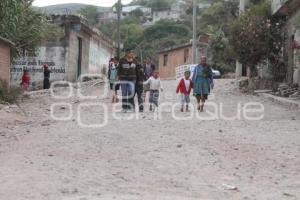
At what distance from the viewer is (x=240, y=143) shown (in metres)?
10.2

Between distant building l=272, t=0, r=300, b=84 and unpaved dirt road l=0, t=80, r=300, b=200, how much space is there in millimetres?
9673

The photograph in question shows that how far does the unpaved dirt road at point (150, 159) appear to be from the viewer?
683 centimetres

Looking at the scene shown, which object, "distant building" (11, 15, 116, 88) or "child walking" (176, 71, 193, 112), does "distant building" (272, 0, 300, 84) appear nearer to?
"child walking" (176, 71, 193, 112)

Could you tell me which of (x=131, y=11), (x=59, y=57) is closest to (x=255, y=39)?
(x=59, y=57)

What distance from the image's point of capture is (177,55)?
52.3 meters

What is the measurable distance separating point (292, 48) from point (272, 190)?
1825cm

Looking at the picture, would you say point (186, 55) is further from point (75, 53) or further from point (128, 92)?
point (128, 92)

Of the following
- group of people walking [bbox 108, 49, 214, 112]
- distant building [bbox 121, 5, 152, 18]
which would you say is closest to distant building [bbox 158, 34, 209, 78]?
group of people walking [bbox 108, 49, 214, 112]

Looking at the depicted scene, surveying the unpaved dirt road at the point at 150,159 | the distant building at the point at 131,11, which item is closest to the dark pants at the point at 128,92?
the unpaved dirt road at the point at 150,159

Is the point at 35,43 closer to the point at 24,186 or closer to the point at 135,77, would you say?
the point at 135,77

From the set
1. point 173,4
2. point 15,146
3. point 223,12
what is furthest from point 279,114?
point 173,4

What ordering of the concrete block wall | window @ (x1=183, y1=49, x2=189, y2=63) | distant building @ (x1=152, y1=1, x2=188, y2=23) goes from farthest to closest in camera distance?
distant building @ (x1=152, y1=1, x2=188, y2=23) → window @ (x1=183, y1=49, x2=189, y2=63) → the concrete block wall

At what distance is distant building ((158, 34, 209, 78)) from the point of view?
49.9 m

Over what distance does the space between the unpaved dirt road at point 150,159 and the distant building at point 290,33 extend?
9673 mm
